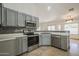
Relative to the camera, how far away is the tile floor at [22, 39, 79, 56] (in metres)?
2.20

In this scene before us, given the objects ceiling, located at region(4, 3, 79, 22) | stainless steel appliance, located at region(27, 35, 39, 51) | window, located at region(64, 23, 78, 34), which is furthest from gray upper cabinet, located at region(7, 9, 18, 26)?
window, located at region(64, 23, 78, 34)

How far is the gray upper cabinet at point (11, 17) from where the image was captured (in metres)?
2.39

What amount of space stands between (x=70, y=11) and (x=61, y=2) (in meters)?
0.33

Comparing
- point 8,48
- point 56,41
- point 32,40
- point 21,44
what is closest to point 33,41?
point 32,40

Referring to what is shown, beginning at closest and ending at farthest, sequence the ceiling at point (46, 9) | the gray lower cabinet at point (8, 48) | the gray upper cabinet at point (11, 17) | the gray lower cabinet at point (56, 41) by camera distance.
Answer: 1. the gray lower cabinet at point (8, 48)
2. the ceiling at point (46, 9)
3. the gray upper cabinet at point (11, 17)
4. the gray lower cabinet at point (56, 41)

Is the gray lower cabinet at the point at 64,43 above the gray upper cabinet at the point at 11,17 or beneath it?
beneath

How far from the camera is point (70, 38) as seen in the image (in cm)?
242

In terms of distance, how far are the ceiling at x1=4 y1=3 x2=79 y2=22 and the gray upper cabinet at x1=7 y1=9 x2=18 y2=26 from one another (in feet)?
0.63

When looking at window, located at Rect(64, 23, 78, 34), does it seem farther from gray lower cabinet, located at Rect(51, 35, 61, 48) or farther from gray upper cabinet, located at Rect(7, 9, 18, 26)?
gray upper cabinet, located at Rect(7, 9, 18, 26)

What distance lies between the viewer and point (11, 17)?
8.24ft

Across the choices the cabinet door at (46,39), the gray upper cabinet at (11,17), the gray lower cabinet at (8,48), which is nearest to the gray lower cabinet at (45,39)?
the cabinet door at (46,39)

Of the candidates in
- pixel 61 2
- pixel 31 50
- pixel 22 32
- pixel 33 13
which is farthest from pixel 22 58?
pixel 61 2

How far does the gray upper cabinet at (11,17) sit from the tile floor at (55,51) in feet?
2.94

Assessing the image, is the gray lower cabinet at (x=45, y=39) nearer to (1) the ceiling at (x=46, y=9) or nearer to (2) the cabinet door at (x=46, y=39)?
(2) the cabinet door at (x=46, y=39)
